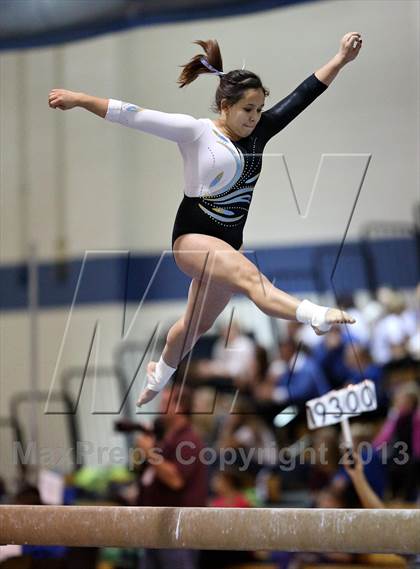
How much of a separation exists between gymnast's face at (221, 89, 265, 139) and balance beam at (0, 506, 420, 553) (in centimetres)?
123

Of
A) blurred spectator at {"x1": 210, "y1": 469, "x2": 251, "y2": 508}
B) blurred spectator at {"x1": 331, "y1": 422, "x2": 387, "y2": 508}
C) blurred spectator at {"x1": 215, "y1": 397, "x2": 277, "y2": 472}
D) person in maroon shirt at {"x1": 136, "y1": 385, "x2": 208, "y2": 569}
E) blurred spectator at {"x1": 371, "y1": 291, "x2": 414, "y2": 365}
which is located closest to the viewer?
blurred spectator at {"x1": 331, "y1": 422, "x2": 387, "y2": 508}

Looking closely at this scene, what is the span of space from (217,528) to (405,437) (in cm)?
267

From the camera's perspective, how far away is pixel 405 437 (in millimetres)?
5949

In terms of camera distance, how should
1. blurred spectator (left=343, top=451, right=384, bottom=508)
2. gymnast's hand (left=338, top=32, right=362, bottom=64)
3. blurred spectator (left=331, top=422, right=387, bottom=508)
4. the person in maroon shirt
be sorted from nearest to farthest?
gymnast's hand (left=338, top=32, right=362, bottom=64) < blurred spectator (left=343, top=451, right=384, bottom=508) < blurred spectator (left=331, top=422, right=387, bottom=508) < the person in maroon shirt

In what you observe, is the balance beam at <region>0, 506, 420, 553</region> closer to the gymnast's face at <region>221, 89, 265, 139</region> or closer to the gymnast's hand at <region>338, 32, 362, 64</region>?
the gymnast's face at <region>221, 89, 265, 139</region>

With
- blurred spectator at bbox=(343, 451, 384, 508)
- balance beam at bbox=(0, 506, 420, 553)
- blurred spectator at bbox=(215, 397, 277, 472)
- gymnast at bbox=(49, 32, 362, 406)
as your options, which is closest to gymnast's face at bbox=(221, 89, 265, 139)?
gymnast at bbox=(49, 32, 362, 406)

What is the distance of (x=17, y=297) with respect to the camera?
6.94 metres

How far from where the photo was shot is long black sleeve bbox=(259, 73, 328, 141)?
3434mm

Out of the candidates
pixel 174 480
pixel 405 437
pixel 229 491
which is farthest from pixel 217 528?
pixel 229 491

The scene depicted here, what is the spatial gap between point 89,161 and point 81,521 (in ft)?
14.1

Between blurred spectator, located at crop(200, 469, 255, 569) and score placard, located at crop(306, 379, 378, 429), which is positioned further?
blurred spectator, located at crop(200, 469, 255, 569)

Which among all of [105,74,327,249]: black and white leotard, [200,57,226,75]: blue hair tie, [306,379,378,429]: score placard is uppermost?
[200,57,226,75]: blue hair tie

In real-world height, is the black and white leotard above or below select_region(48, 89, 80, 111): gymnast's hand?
below

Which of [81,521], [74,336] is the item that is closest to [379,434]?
[74,336]
